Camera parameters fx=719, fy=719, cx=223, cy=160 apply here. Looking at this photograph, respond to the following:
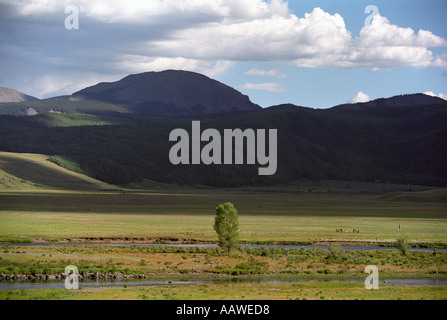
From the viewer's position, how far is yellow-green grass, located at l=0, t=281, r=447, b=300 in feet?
156

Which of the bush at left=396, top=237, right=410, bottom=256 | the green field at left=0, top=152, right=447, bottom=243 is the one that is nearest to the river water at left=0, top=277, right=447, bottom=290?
the bush at left=396, top=237, right=410, bottom=256

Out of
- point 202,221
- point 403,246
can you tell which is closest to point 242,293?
point 403,246

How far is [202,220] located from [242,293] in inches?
2818

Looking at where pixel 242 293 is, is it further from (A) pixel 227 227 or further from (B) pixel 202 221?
(B) pixel 202 221

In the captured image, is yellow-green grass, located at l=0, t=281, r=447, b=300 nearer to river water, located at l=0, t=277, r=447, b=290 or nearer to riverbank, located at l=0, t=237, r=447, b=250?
river water, located at l=0, t=277, r=447, b=290

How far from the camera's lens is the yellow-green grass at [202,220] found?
95.5 meters

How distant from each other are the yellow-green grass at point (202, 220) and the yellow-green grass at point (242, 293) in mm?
36170

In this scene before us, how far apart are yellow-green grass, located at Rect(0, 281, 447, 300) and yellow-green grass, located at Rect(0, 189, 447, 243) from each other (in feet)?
119

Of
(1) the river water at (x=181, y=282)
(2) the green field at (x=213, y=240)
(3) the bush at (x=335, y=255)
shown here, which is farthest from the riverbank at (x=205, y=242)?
(1) the river water at (x=181, y=282)

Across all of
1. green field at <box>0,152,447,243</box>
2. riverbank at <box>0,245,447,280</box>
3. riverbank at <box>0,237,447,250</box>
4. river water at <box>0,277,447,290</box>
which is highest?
green field at <box>0,152,447,243</box>
